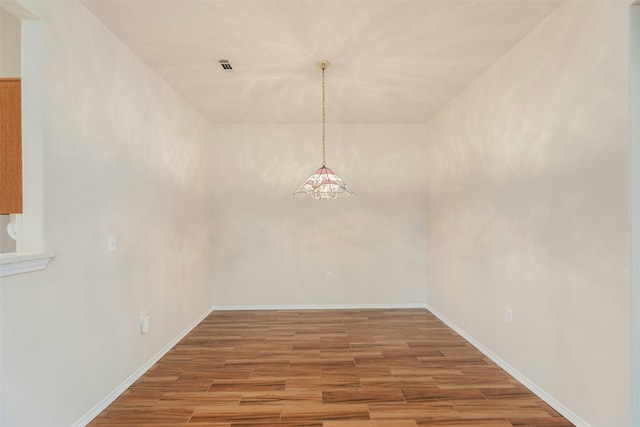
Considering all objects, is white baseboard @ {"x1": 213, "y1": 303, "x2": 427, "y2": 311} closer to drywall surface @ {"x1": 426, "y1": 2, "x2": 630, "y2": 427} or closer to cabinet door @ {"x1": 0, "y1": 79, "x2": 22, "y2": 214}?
drywall surface @ {"x1": 426, "y1": 2, "x2": 630, "y2": 427}

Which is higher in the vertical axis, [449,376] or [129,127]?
[129,127]

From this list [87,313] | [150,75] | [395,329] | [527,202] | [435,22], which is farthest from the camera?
[395,329]

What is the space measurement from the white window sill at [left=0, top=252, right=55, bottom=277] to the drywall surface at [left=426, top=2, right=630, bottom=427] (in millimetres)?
3149

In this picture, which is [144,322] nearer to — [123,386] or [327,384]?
[123,386]

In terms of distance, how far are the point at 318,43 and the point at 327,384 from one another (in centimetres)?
274

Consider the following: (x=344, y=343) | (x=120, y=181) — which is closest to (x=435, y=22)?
(x=120, y=181)

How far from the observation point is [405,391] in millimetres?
2463

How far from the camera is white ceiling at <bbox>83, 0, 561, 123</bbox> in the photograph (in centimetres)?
220

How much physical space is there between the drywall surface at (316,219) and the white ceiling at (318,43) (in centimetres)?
100

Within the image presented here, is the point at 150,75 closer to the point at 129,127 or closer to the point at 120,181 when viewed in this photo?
the point at 129,127

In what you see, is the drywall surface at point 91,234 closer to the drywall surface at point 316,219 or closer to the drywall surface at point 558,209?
the drywall surface at point 316,219

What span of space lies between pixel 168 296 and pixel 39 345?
157 cm

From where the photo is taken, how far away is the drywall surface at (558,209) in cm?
180

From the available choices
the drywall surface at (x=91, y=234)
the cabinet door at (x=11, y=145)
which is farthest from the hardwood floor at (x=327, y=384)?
the cabinet door at (x=11, y=145)
